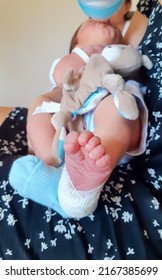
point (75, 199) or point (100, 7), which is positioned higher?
point (100, 7)

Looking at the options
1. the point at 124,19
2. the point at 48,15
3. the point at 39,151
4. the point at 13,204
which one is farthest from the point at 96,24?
the point at 48,15

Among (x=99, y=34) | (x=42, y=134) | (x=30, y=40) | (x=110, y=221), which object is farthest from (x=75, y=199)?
(x=30, y=40)

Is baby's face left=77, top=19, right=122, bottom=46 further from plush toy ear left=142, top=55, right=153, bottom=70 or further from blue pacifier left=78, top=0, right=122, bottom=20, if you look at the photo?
plush toy ear left=142, top=55, right=153, bottom=70

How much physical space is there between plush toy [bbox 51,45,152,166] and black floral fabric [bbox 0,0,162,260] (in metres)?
0.06

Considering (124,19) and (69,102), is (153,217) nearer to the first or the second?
(69,102)

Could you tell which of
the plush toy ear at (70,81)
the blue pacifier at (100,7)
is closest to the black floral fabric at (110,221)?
the plush toy ear at (70,81)

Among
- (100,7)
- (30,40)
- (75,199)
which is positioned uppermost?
(100,7)

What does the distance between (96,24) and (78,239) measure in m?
0.49

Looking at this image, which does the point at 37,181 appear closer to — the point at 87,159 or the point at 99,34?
the point at 87,159

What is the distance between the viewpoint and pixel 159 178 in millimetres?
605

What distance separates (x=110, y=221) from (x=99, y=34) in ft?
1.43

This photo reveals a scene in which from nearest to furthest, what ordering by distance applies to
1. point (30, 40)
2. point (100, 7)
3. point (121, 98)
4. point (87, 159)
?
point (87, 159) < point (121, 98) < point (100, 7) < point (30, 40)

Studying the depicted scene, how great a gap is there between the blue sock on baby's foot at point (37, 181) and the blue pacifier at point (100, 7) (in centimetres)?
39

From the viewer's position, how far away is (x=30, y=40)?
1566 mm
